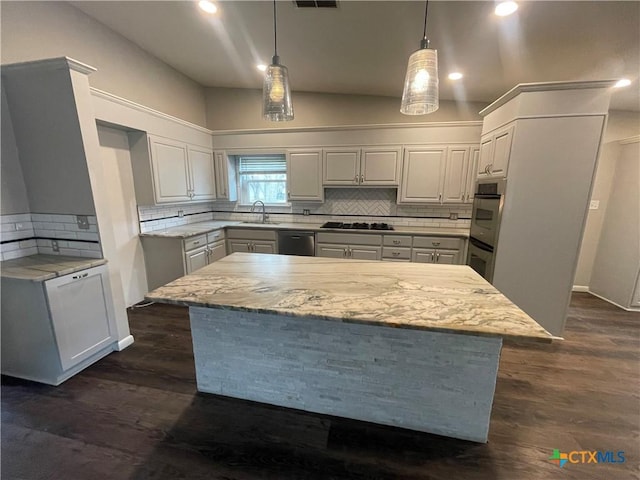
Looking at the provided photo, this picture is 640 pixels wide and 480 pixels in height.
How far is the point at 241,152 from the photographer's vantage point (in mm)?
4070

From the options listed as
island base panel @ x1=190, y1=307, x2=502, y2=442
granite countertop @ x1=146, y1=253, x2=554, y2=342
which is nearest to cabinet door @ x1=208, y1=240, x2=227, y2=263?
granite countertop @ x1=146, y1=253, x2=554, y2=342

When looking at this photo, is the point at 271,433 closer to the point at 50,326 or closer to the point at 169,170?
the point at 50,326

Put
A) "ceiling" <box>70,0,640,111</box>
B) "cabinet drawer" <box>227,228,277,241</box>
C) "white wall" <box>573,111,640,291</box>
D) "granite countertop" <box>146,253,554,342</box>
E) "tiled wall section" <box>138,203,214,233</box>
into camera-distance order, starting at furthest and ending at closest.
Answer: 1. "cabinet drawer" <box>227,228,277,241</box>
2. "white wall" <box>573,111,640,291</box>
3. "tiled wall section" <box>138,203,214,233</box>
4. "ceiling" <box>70,0,640,111</box>
5. "granite countertop" <box>146,253,554,342</box>

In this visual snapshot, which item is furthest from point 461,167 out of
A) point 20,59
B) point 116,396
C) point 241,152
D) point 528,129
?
point 20,59

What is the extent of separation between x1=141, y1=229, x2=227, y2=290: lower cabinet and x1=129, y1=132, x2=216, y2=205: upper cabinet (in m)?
0.51

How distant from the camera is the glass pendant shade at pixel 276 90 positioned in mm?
1562

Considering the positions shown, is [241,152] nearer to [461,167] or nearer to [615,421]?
[461,167]

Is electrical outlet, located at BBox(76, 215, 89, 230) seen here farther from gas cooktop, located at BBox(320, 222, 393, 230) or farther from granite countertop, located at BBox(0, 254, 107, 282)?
gas cooktop, located at BBox(320, 222, 393, 230)

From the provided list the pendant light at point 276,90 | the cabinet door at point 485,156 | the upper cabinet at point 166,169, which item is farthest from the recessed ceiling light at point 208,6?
the cabinet door at point 485,156

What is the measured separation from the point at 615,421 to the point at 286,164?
13.1ft

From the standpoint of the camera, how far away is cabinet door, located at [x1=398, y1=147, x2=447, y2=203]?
3.51m

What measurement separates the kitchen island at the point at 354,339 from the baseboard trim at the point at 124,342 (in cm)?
107

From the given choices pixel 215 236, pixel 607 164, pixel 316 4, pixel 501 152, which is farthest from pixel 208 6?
pixel 607 164

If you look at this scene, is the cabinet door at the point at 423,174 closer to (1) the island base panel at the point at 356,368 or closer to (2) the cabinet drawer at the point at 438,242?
(2) the cabinet drawer at the point at 438,242
